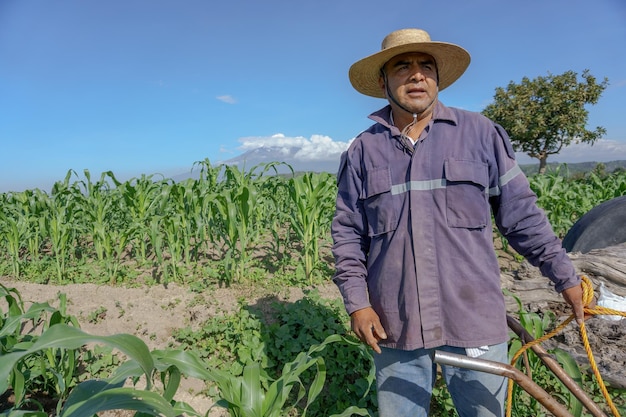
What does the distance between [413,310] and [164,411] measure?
34.0 inches

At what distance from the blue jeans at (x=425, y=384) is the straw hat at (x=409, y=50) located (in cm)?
115

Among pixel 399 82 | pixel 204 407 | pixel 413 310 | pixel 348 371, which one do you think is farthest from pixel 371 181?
pixel 204 407

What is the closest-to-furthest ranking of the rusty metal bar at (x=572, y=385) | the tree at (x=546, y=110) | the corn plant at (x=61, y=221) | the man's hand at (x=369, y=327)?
the rusty metal bar at (x=572, y=385) → the man's hand at (x=369, y=327) → the corn plant at (x=61, y=221) → the tree at (x=546, y=110)

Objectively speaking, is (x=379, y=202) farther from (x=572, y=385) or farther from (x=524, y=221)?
(x=572, y=385)

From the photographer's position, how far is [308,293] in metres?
3.37

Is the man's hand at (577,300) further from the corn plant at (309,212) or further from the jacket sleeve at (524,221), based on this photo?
the corn plant at (309,212)

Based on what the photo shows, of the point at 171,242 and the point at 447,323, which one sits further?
the point at 171,242

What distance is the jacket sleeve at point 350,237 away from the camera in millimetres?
1523

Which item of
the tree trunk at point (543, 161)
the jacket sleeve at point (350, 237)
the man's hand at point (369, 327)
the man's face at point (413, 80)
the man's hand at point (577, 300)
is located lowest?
the man's hand at point (369, 327)

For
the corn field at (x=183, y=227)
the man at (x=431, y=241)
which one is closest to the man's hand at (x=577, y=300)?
the man at (x=431, y=241)

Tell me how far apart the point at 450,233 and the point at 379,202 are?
284 millimetres

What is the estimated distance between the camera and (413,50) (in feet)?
4.93

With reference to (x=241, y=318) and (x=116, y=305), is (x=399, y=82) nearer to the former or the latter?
(x=241, y=318)

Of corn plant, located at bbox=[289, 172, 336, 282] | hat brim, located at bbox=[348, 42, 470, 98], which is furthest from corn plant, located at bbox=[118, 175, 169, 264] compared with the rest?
hat brim, located at bbox=[348, 42, 470, 98]
